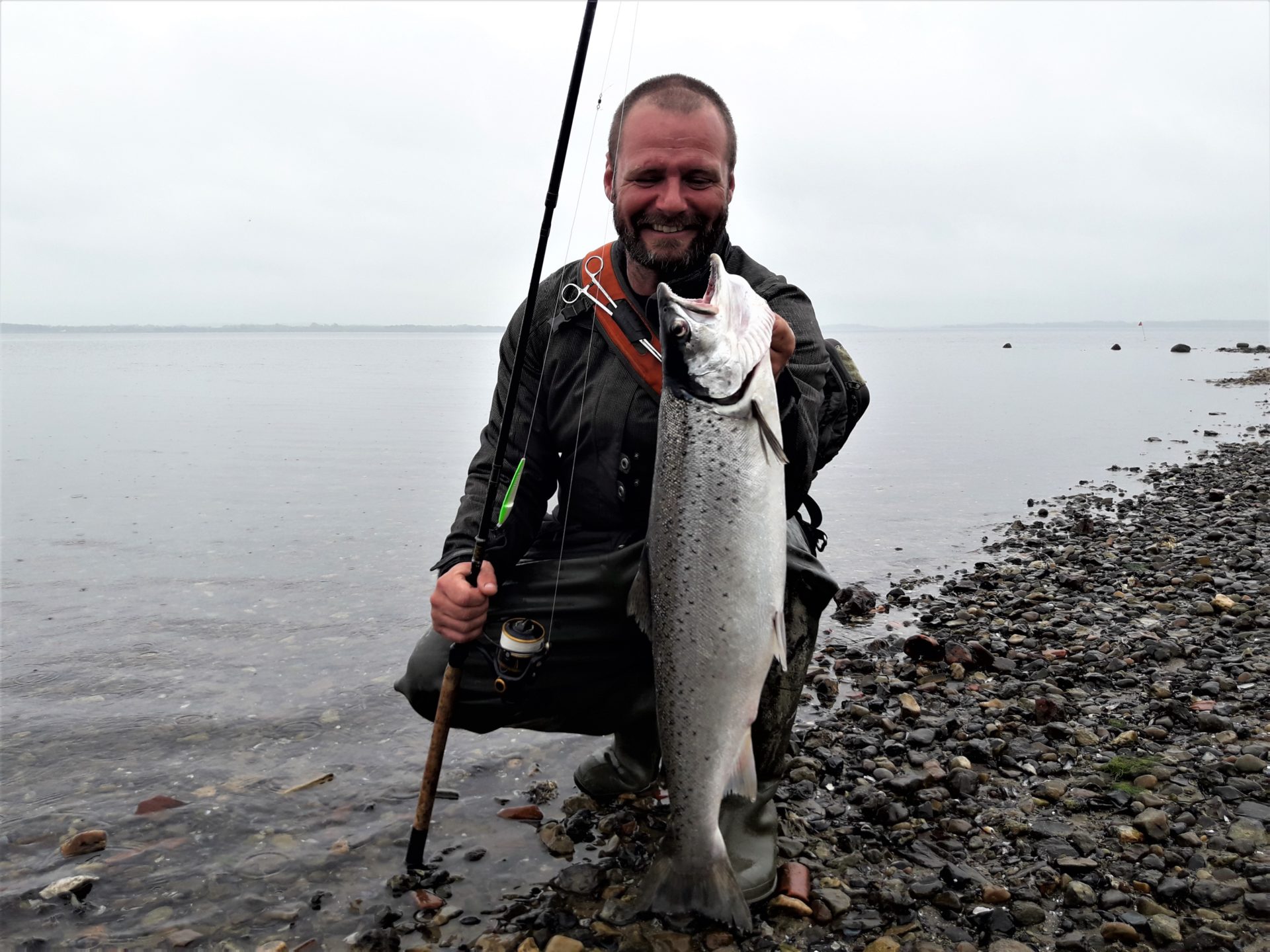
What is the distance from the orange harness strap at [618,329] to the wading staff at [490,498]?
1.12 feet

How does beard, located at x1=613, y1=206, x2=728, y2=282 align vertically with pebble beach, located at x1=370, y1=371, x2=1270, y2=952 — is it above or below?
above

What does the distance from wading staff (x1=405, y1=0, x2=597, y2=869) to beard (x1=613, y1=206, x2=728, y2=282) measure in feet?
1.33

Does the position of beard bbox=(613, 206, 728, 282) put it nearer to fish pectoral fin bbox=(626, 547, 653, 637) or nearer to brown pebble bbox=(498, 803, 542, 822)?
fish pectoral fin bbox=(626, 547, 653, 637)

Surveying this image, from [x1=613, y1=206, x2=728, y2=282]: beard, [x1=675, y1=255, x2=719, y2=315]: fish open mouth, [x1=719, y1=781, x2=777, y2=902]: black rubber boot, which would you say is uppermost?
[x1=613, y1=206, x2=728, y2=282]: beard

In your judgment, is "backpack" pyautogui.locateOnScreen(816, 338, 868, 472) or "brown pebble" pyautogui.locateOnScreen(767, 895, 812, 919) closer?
"brown pebble" pyautogui.locateOnScreen(767, 895, 812, 919)

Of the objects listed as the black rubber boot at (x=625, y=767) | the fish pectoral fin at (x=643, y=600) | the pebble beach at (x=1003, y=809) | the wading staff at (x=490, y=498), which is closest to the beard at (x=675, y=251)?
the wading staff at (x=490, y=498)

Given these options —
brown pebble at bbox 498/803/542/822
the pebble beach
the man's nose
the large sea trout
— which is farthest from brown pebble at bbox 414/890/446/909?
the man's nose

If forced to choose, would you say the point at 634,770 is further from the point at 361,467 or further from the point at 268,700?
the point at 361,467

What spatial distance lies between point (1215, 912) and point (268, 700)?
17.8 ft

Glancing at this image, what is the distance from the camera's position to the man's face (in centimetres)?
408

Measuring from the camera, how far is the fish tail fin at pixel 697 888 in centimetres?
326

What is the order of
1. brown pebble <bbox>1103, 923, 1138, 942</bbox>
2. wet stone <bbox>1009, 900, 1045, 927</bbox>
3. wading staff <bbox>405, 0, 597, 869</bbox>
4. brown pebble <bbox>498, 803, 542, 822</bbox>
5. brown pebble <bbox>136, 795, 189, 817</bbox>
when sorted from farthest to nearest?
brown pebble <bbox>136, 795, 189, 817</bbox>, brown pebble <bbox>498, 803, 542, 822</bbox>, wading staff <bbox>405, 0, 597, 869</bbox>, wet stone <bbox>1009, 900, 1045, 927</bbox>, brown pebble <bbox>1103, 923, 1138, 942</bbox>

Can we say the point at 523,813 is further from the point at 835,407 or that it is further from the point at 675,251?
the point at 675,251

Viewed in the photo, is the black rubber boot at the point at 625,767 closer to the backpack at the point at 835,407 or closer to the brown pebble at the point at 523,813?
the brown pebble at the point at 523,813
